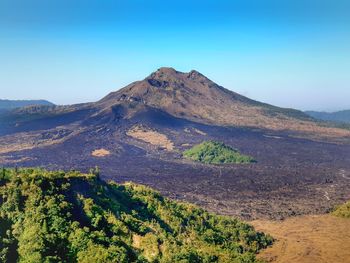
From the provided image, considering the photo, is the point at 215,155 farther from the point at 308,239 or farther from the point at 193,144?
the point at 308,239

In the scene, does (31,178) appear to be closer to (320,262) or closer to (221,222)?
(221,222)

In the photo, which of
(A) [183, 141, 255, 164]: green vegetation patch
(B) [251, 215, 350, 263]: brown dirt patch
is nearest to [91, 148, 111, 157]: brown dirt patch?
(A) [183, 141, 255, 164]: green vegetation patch

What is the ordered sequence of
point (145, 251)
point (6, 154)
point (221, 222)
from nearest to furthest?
point (145, 251) → point (221, 222) → point (6, 154)

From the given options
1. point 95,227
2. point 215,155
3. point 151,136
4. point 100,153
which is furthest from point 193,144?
point 95,227

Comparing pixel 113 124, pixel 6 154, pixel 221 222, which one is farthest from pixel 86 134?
pixel 221 222

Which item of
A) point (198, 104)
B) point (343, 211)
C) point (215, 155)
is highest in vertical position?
point (198, 104)

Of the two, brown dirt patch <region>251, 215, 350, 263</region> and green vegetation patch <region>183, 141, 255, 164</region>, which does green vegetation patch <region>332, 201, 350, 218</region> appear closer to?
brown dirt patch <region>251, 215, 350, 263</region>
